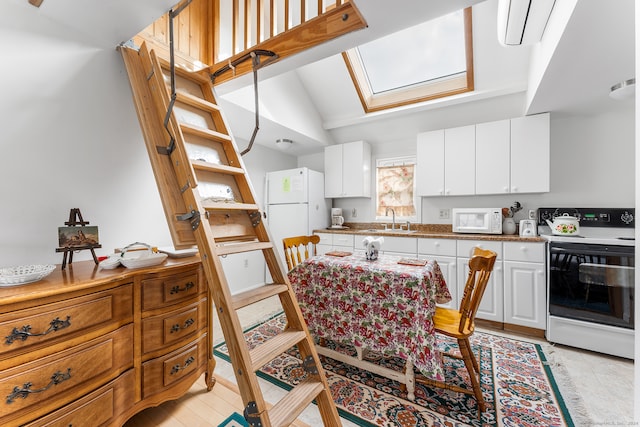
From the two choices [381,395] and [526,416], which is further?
[381,395]

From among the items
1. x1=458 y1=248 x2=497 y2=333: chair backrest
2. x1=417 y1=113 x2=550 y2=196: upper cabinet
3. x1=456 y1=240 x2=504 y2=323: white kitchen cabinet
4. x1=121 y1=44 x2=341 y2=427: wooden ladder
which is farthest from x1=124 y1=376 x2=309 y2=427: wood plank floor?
x1=417 y1=113 x2=550 y2=196: upper cabinet

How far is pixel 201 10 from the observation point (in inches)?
93.5

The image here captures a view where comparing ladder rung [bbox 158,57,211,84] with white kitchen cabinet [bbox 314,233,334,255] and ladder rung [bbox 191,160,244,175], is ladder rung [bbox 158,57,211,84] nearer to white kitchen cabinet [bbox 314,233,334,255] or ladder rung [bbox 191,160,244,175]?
ladder rung [bbox 191,160,244,175]

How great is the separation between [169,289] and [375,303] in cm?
132

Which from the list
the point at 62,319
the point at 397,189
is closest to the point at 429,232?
the point at 397,189

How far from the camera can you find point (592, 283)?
7.66 ft

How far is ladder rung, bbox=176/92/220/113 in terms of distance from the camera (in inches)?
63.1

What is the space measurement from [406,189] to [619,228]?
2.27m

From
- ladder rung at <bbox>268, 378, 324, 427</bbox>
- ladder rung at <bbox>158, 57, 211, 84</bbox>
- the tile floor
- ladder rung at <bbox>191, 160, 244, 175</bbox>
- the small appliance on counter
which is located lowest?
the tile floor

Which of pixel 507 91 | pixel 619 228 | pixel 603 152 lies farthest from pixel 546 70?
pixel 619 228

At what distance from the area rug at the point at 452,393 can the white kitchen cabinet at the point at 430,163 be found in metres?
1.92

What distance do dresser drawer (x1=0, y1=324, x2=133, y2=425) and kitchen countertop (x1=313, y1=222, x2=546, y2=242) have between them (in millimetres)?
2830

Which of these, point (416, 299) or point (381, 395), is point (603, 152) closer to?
point (416, 299)

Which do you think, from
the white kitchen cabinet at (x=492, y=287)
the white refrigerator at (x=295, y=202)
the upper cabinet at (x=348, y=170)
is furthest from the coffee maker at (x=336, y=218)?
the white kitchen cabinet at (x=492, y=287)
